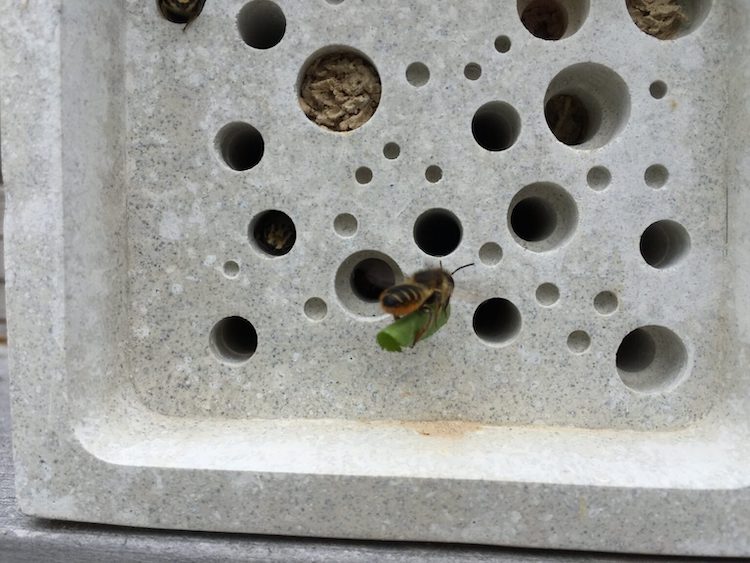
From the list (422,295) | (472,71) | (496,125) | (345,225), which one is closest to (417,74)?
(472,71)

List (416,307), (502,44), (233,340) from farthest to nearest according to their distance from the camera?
(233,340), (502,44), (416,307)

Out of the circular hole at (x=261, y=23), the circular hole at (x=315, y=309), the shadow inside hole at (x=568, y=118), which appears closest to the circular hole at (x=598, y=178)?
the shadow inside hole at (x=568, y=118)

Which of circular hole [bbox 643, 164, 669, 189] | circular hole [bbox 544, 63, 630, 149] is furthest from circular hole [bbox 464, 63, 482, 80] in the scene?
circular hole [bbox 643, 164, 669, 189]

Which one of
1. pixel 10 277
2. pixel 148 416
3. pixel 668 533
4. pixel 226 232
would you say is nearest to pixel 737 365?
pixel 668 533

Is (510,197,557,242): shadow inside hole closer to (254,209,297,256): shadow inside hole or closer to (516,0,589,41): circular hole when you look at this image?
(516,0,589,41): circular hole

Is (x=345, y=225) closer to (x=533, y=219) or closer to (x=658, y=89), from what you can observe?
(x=533, y=219)

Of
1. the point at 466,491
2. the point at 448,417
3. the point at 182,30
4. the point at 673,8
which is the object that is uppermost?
the point at 673,8

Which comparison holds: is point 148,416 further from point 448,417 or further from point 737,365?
point 737,365
